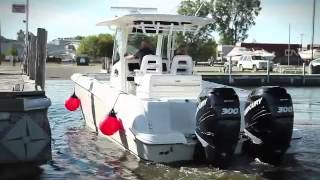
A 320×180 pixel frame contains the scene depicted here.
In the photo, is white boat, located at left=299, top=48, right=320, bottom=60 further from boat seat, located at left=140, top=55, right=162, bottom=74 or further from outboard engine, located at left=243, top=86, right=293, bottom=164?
outboard engine, located at left=243, top=86, right=293, bottom=164

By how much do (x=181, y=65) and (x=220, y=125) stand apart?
9.76 ft

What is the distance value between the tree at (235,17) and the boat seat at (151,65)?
72320mm

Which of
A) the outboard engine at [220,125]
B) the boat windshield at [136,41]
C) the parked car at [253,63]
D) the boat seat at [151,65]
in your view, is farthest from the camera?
the parked car at [253,63]

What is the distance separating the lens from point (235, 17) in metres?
85.9

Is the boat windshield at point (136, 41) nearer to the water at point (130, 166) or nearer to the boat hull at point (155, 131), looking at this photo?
the boat hull at point (155, 131)

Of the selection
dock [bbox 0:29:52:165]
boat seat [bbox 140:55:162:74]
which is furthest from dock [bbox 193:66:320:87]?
dock [bbox 0:29:52:165]

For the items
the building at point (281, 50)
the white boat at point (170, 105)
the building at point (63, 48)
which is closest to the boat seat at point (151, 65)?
the white boat at point (170, 105)

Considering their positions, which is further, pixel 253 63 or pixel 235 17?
pixel 235 17

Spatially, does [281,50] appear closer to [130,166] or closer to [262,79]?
[262,79]

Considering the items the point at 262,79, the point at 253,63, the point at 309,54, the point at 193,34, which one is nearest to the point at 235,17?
the point at 309,54

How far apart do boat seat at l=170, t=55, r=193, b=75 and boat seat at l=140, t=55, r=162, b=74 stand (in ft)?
0.92

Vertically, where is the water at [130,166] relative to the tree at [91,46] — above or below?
below

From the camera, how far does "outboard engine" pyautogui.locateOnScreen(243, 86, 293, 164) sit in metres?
8.59

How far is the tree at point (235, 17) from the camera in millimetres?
83750
